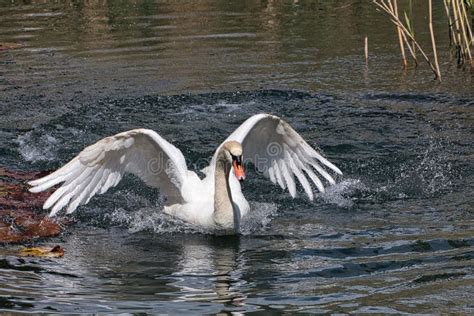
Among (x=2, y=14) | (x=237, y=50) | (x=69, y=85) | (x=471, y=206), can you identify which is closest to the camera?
(x=471, y=206)

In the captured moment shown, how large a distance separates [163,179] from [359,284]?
2.51 metres

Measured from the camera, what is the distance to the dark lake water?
21.2 feet

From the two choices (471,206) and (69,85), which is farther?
(69,85)

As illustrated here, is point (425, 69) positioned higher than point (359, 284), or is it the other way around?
point (425, 69)

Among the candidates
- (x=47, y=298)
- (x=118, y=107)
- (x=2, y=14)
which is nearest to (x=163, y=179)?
(x=47, y=298)

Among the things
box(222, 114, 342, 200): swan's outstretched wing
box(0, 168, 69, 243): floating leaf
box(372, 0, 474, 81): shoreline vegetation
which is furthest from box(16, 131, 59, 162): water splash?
box(372, 0, 474, 81): shoreline vegetation

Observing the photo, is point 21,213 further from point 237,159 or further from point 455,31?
point 455,31

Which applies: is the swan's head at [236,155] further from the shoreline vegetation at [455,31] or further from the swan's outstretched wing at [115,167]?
the shoreline vegetation at [455,31]

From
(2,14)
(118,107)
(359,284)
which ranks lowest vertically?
(359,284)

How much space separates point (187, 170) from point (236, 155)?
1.02m

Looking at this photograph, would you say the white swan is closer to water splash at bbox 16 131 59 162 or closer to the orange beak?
the orange beak

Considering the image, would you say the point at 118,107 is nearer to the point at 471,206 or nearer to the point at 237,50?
the point at 237,50

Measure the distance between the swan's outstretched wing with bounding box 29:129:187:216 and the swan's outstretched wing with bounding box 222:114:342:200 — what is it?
0.73 m

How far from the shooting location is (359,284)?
21.2 ft
